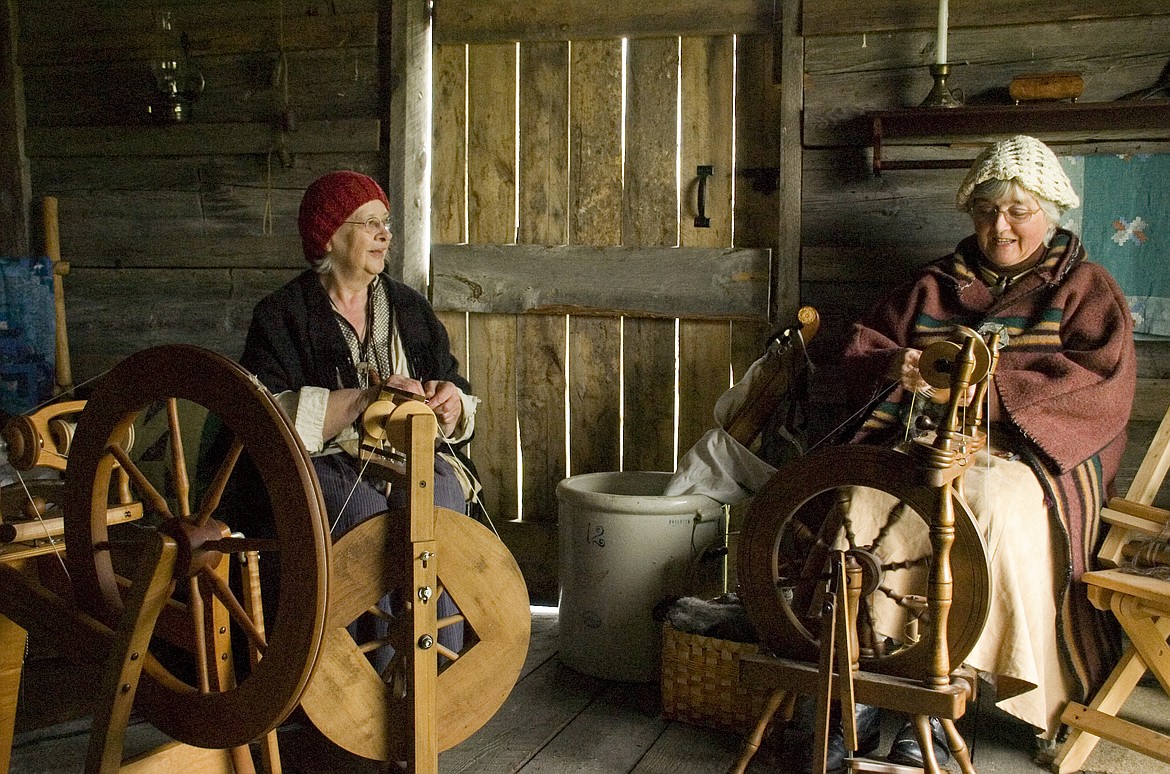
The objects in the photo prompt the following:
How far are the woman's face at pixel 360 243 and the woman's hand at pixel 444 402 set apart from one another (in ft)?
1.23

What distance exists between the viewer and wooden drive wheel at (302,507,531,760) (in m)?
1.90

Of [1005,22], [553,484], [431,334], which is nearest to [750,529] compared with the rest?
[431,334]

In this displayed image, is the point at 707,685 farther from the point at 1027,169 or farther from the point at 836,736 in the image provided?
the point at 1027,169

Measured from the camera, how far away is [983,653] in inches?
87.6

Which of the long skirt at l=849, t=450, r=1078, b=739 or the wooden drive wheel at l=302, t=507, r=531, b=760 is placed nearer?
the wooden drive wheel at l=302, t=507, r=531, b=760

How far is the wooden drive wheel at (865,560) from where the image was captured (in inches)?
79.4

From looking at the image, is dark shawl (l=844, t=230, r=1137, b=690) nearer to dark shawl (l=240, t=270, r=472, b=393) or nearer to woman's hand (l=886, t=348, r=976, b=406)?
woman's hand (l=886, t=348, r=976, b=406)

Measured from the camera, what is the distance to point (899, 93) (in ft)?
10.2

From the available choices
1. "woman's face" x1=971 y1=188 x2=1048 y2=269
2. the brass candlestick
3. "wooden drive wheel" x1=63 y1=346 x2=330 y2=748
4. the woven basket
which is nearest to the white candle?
the brass candlestick

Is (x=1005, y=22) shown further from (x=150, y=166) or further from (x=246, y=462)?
(x=150, y=166)

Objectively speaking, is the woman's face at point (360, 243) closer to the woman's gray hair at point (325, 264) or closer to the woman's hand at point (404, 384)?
the woman's gray hair at point (325, 264)

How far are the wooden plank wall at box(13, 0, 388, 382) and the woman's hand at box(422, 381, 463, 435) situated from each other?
1285 mm

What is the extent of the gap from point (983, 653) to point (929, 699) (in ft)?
1.05

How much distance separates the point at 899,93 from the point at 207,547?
7.81 ft
